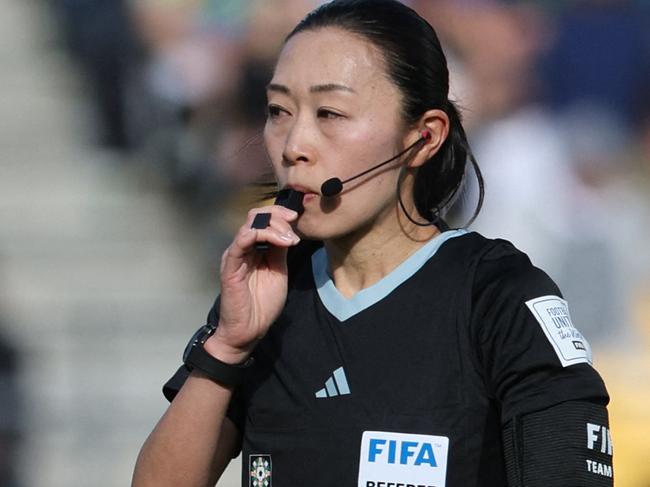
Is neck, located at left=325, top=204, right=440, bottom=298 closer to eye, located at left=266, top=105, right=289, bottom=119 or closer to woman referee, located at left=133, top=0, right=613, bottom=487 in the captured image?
woman referee, located at left=133, top=0, right=613, bottom=487

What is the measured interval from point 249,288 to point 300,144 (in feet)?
0.74

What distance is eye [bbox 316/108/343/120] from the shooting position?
1.76 m

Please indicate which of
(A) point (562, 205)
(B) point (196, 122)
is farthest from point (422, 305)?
(B) point (196, 122)

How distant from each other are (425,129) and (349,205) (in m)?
0.19

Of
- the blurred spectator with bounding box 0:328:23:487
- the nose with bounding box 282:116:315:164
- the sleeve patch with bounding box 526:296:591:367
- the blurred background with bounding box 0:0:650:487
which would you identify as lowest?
the sleeve patch with bounding box 526:296:591:367

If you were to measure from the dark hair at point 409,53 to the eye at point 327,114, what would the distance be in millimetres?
116

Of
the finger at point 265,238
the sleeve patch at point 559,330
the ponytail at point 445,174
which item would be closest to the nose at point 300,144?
the finger at point 265,238

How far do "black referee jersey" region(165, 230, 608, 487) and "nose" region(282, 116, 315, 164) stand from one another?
0.23 meters

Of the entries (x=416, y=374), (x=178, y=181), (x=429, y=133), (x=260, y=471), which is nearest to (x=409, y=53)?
(x=429, y=133)

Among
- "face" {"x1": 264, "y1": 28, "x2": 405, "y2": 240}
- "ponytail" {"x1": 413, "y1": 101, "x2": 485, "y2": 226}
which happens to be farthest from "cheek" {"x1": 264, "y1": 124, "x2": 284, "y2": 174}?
"ponytail" {"x1": 413, "y1": 101, "x2": 485, "y2": 226}

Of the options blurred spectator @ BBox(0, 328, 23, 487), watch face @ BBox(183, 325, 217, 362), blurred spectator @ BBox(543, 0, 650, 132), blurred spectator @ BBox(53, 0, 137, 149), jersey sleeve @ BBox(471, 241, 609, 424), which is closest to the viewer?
jersey sleeve @ BBox(471, 241, 609, 424)

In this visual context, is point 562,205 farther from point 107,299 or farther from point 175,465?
point 175,465

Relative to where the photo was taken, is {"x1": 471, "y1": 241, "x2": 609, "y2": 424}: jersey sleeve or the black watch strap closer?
{"x1": 471, "y1": 241, "x2": 609, "y2": 424}: jersey sleeve

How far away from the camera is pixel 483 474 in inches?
63.6
